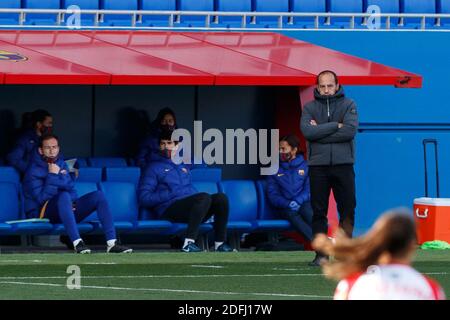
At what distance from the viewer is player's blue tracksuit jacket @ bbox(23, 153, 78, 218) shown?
14.6 m

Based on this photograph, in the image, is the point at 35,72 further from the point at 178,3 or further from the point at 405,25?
the point at 405,25

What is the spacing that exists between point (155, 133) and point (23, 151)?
1650 mm

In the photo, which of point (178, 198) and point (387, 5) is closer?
point (178, 198)

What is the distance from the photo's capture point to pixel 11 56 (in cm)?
1531

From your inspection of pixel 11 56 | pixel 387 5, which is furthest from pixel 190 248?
pixel 387 5

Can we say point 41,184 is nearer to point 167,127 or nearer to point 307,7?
point 167,127

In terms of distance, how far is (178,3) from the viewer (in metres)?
20.6

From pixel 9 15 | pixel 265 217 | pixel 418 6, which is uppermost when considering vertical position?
pixel 418 6

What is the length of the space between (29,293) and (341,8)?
41.6ft

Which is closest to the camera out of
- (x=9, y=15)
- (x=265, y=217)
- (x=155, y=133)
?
(x=265, y=217)

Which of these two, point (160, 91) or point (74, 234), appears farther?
point (160, 91)

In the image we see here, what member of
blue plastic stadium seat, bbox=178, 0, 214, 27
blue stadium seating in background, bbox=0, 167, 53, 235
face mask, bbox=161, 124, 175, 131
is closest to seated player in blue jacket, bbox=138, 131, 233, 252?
face mask, bbox=161, 124, 175, 131
